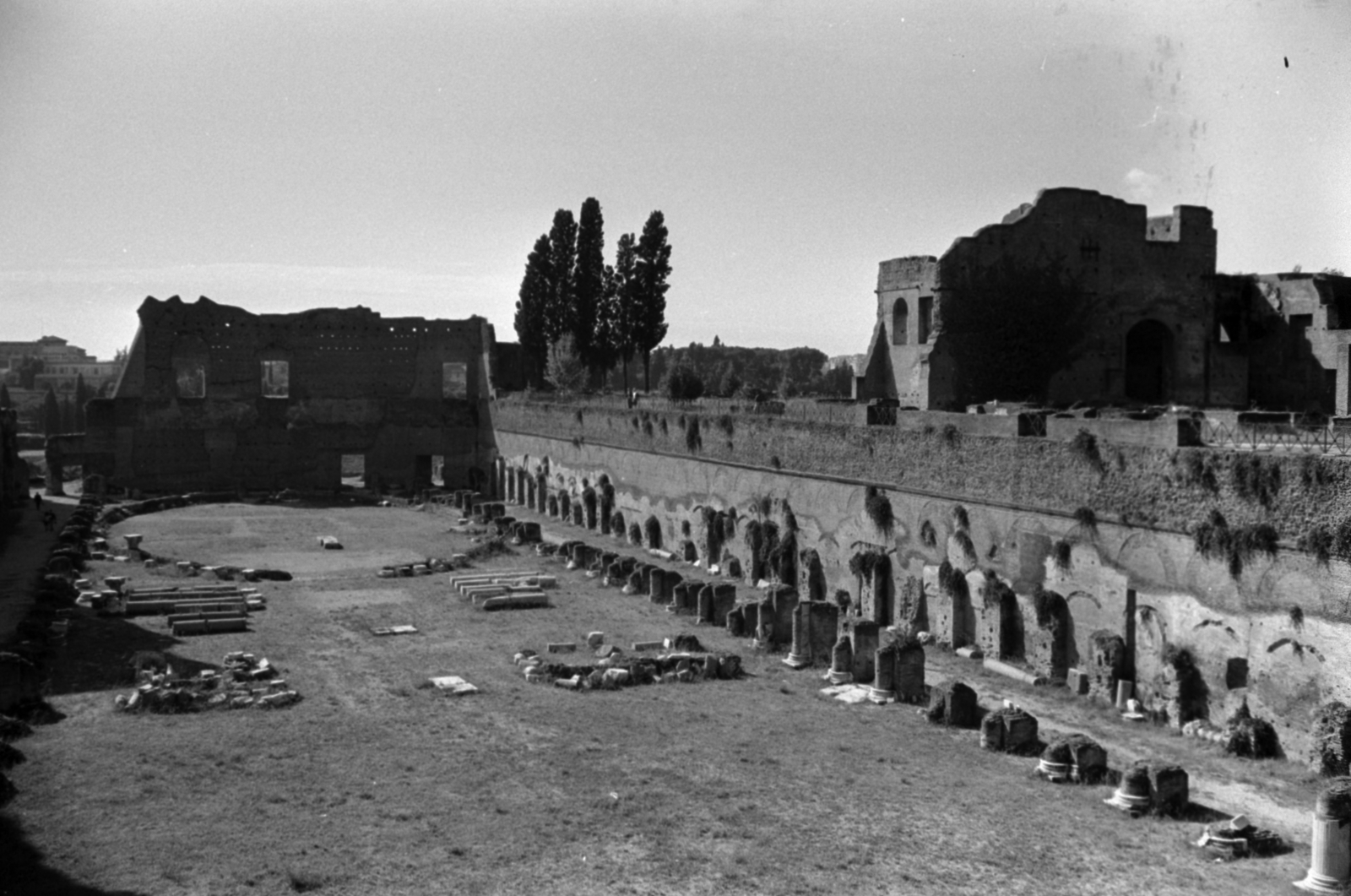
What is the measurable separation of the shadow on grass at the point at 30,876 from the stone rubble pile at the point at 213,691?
4412mm

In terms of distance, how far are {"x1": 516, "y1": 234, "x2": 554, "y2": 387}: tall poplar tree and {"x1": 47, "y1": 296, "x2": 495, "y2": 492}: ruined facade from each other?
109 inches

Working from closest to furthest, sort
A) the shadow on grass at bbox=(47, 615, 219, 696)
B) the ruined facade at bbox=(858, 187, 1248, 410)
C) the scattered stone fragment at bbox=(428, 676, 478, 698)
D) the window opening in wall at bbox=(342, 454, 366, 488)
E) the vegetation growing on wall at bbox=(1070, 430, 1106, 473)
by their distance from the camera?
the scattered stone fragment at bbox=(428, 676, 478, 698) < the shadow on grass at bbox=(47, 615, 219, 696) < the vegetation growing on wall at bbox=(1070, 430, 1106, 473) < the ruined facade at bbox=(858, 187, 1248, 410) < the window opening in wall at bbox=(342, 454, 366, 488)

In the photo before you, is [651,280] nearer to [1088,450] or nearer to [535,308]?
[535,308]

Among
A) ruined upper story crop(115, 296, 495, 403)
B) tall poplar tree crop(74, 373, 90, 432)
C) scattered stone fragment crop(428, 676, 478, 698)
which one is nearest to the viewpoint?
scattered stone fragment crop(428, 676, 478, 698)

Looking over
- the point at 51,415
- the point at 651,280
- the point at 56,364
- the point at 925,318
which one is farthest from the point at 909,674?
the point at 56,364

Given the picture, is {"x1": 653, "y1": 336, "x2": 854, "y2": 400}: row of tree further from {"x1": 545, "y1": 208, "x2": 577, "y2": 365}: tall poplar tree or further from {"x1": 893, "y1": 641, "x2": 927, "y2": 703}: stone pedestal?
{"x1": 893, "y1": 641, "x2": 927, "y2": 703}: stone pedestal

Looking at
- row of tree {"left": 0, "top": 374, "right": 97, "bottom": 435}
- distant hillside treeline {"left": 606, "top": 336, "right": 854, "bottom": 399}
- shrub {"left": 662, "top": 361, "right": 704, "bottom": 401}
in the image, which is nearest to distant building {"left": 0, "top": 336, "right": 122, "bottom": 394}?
row of tree {"left": 0, "top": 374, "right": 97, "bottom": 435}

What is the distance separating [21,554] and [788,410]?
17879 mm

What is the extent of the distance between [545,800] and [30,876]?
177 inches

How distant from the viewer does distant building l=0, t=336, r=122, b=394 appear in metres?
127

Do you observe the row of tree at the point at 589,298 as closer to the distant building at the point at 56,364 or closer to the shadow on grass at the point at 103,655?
the shadow on grass at the point at 103,655

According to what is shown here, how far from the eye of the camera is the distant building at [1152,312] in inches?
1067

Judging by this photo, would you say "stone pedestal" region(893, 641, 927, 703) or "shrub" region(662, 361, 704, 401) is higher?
"shrub" region(662, 361, 704, 401)

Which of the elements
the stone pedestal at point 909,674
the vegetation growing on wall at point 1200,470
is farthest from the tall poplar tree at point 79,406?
the vegetation growing on wall at point 1200,470
